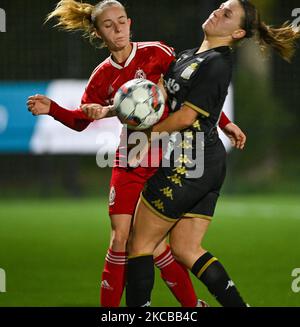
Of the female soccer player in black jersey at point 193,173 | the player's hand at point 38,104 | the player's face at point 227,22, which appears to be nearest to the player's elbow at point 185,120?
the female soccer player in black jersey at point 193,173

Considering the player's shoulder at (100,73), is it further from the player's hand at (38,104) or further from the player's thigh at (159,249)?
the player's thigh at (159,249)

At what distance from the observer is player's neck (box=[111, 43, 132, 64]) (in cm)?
476

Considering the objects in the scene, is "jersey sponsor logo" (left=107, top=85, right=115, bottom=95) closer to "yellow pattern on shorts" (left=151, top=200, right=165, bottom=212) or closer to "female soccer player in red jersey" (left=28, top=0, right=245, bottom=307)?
"female soccer player in red jersey" (left=28, top=0, right=245, bottom=307)

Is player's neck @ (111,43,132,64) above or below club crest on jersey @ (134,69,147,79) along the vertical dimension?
above

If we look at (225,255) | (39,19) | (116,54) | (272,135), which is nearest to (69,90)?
(39,19)

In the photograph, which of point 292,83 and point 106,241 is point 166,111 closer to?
point 106,241

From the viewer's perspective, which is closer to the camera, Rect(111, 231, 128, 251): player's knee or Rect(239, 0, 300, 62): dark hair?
Rect(239, 0, 300, 62): dark hair

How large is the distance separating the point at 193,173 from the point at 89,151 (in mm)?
7634

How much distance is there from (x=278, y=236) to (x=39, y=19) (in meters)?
6.49

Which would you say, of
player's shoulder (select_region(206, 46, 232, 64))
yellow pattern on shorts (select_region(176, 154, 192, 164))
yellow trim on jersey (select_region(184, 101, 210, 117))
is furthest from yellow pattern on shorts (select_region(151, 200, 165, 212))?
player's shoulder (select_region(206, 46, 232, 64))

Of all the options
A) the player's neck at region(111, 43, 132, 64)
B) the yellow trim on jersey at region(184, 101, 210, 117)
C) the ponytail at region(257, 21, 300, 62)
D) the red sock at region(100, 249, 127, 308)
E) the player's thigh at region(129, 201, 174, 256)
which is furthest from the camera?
the player's neck at region(111, 43, 132, 64)

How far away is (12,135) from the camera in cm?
1186

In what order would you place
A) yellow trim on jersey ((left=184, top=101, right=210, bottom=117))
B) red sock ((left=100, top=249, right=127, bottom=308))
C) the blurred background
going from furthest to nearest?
the blurred background
red sock ((left=100, top=249, right=127, bottom=308))
yellow trim on jersey ((left=184, top=101, right=210, bottom=117))

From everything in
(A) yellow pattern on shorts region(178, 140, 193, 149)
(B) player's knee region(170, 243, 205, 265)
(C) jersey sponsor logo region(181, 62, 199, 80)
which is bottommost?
(B) player's knee region(170, 243, 205, 265)
